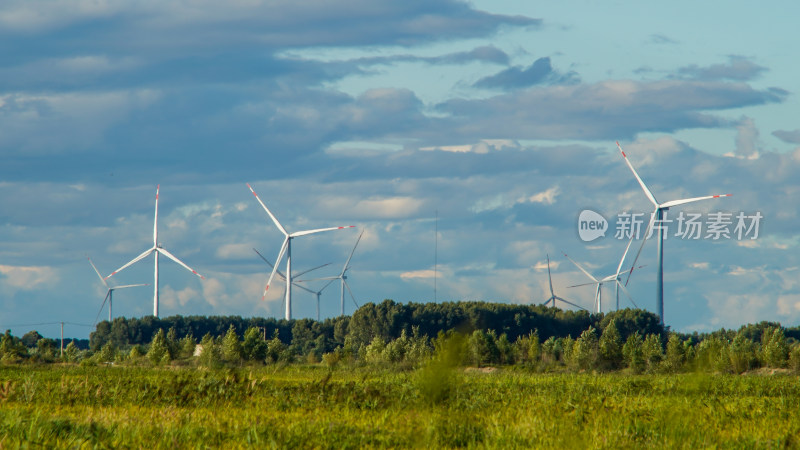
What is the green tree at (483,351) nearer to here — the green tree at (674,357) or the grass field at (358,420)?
the green tree at (674,357)

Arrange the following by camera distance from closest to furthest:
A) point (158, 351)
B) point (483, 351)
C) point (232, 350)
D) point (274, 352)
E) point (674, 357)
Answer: point (674, 357), point (232, 350), point (158, 351), point (483, 351), point (274, 352)

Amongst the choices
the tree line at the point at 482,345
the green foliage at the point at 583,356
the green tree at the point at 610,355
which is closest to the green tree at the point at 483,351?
the tree line at the point at 482,345

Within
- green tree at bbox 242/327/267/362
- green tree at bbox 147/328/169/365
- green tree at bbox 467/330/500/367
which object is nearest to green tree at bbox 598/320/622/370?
green tree at bbox 467/330/500/367

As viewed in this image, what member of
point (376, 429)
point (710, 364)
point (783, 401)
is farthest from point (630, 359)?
point (710, 364)

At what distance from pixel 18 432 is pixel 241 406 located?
39.3 feet

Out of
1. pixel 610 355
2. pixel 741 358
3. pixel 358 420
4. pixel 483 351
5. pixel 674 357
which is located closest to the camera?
pixel 358 420

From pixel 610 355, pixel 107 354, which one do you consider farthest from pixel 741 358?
pixel 107 354

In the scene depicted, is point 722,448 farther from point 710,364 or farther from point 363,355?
point 363,355

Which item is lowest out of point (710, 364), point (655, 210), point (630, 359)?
point (630, 359)

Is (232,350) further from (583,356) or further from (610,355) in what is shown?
(610,355)

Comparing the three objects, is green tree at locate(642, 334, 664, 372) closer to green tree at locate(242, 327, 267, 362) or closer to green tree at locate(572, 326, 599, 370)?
green tree at locate(572, 326, 599, 370)

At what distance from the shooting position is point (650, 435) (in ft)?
66.2

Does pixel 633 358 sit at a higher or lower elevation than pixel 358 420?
lower

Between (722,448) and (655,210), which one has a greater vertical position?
(655,210)
